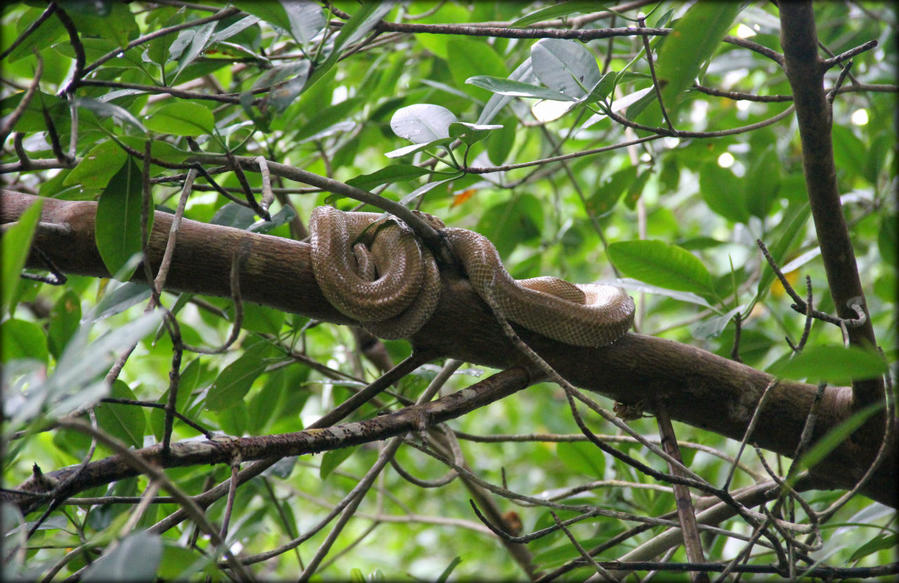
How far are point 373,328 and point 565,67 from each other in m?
0.94

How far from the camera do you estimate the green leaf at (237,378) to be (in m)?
2.44

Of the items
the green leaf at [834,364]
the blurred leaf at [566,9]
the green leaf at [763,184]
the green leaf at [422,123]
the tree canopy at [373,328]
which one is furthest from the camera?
the green leaf at [763,184]

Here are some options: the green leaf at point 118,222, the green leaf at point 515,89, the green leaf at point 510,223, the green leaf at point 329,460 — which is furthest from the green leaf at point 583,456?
the green leaf at point 118,222

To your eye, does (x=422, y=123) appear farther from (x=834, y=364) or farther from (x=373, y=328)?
(x=834, y=364)

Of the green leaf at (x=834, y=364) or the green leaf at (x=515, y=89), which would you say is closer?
the green leaf at (x=834, y=364)

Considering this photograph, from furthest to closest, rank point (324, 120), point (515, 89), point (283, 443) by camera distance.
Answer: point (324, 120)
point (515, 89)
point (283, 443)

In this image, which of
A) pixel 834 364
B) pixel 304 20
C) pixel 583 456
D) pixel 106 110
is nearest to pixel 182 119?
pixel 106 110

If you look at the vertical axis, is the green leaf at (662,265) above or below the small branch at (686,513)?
above

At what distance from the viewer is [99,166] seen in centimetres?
179

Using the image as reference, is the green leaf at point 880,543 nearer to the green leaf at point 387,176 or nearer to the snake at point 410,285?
the snake at point 410,285

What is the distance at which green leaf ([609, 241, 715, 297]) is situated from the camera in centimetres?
247

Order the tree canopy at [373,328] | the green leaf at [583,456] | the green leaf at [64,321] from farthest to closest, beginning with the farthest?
the green leaf at [583,456] < the green leaf at [64,321] < the tree canopy at [373,328]

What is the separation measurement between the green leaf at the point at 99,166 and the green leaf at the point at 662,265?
5.17 ft

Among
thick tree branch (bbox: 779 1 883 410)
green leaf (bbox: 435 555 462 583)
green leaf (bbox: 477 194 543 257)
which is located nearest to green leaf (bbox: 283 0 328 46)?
thick tree branch (bbox: 779 1 883 410)
